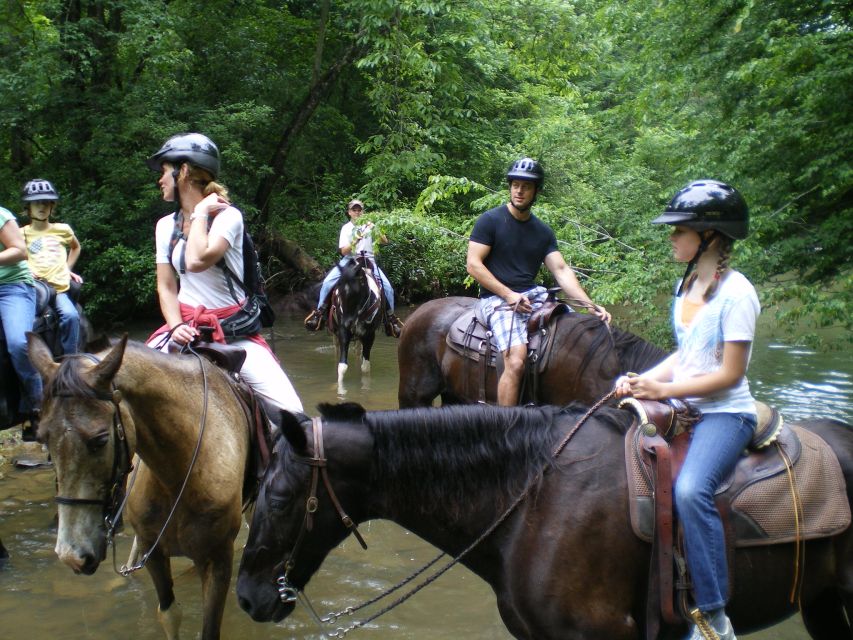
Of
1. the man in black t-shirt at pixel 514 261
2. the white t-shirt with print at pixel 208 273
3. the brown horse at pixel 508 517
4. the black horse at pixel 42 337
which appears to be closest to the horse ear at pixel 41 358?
the white t-shirt with print at pixel 208 273

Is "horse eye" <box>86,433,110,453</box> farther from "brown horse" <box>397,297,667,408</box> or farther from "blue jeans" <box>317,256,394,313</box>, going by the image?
"blue jeans" <box>317,256,394,313</box>

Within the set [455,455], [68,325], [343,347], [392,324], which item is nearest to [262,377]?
[455,455]

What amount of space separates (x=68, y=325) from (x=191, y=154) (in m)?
3.53

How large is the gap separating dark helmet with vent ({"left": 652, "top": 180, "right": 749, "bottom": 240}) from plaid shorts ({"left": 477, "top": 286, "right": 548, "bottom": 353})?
8.92 feet

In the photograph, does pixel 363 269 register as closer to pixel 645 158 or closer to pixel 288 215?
pixel 645 158

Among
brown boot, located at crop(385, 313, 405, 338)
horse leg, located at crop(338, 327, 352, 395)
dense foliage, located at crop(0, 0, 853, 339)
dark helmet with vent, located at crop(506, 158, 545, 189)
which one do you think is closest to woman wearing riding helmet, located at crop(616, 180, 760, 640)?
dark helmet with vent, located at crop(506, 158, 545, 189)

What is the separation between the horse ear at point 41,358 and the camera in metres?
3.08

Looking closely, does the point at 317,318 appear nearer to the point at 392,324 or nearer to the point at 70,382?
the point at 392,324

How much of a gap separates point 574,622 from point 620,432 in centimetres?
74

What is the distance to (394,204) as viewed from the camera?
1666 centimetres

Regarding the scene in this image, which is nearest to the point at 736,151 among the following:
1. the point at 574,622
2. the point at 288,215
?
the point at 574,622

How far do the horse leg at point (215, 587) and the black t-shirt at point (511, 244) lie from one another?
318 cm

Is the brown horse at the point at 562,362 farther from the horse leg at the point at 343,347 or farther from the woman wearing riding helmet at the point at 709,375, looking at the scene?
the horse leg at the point at 343,347

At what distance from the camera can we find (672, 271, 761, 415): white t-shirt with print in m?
2.70
